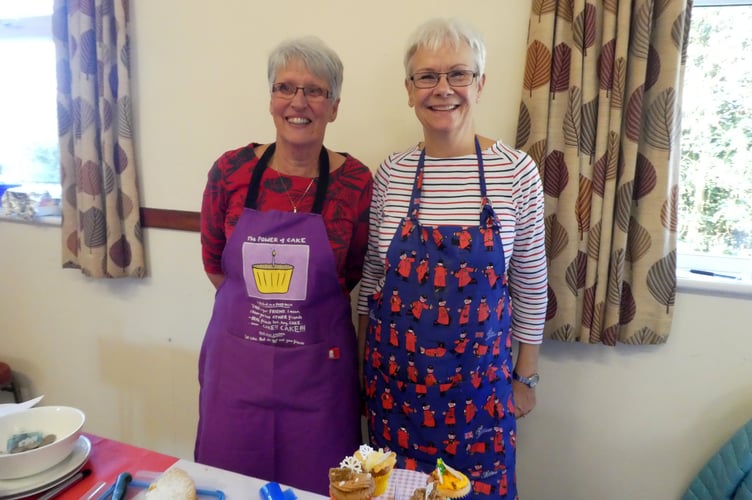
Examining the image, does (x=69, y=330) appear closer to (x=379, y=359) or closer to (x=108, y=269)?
(x=108, y=269)

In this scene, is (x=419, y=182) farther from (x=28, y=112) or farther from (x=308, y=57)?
(x=28, y=112)

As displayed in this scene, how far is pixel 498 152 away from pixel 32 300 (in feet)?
6.80

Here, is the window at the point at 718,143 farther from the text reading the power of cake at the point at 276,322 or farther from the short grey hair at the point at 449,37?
the text reading the power of cake at the point at 276,322

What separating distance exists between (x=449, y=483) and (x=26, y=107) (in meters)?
2.41

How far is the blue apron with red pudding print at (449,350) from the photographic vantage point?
1013 millimetres

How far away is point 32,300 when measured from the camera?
6.75 feet

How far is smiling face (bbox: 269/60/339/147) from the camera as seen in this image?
107cm

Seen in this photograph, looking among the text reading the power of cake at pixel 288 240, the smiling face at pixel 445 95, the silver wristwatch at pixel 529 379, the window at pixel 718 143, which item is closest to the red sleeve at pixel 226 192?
the text reading the power of cake at pixel 288 240

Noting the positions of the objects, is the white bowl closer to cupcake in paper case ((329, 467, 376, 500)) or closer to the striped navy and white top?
cupcake in paper case ((329, 467, 376, 500))

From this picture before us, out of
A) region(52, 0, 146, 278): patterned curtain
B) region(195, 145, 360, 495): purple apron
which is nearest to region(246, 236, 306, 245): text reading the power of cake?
region(195, 145, 360, 495): purple apron

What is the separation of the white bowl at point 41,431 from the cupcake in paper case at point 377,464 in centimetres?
49

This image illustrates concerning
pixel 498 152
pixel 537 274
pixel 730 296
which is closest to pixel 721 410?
pixel 730 296

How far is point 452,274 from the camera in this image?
3.31 ft

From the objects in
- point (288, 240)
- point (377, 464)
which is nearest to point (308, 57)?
point (288, 240)
